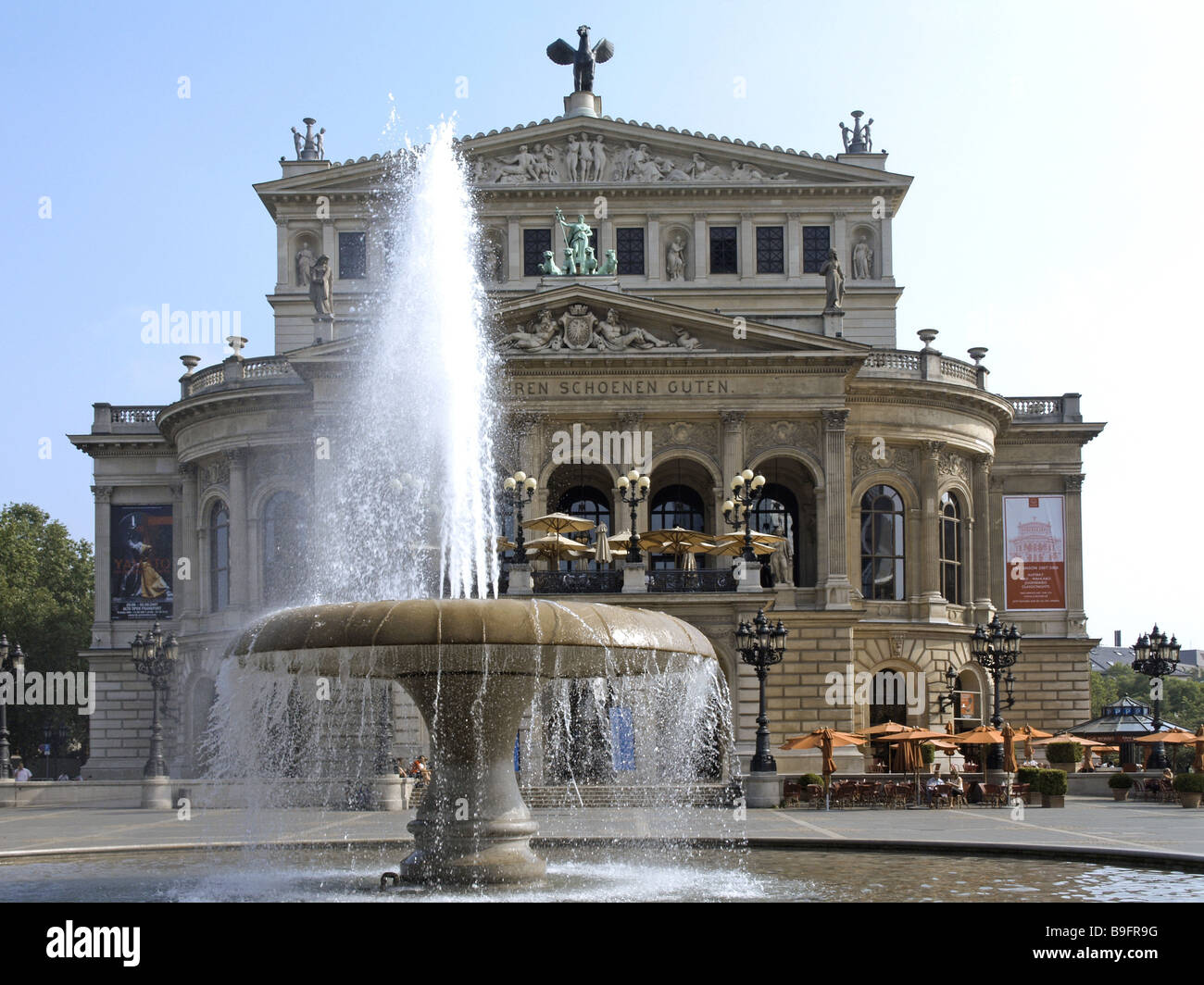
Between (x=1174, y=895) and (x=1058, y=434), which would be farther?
(x=1058, y=434)

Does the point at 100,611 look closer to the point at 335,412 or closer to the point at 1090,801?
the point at 335,412

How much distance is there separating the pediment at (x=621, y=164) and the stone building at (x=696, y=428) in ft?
0.32

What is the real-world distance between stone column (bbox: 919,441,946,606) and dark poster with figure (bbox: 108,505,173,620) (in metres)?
24.8

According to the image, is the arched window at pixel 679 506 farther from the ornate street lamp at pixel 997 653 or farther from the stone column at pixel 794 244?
the ornate street lamp at pixel 997 653

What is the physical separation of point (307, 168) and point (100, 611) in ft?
54.7

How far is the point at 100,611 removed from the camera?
2176 inches

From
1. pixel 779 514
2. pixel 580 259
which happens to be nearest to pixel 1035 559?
pixel 779 514

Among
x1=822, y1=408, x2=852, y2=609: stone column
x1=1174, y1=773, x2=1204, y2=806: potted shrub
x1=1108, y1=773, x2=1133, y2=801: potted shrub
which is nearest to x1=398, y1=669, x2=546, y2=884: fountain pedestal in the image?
x1=1174, y1=773, x2=1204, y2=806: potted shrub

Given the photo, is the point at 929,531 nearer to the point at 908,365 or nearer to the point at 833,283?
the point at 908,365

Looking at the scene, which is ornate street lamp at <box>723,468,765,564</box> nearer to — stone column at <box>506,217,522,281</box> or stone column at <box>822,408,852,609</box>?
stone column at <box>822,408,852,609</box>

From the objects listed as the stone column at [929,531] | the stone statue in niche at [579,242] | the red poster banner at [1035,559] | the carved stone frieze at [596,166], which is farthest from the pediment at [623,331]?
the red poster banner at [1035,559]

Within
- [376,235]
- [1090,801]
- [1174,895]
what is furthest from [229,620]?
[1174,895]
